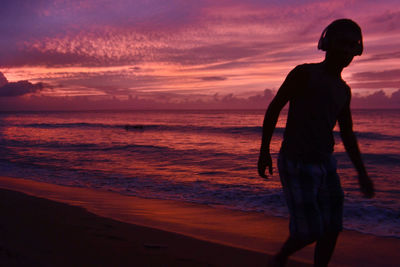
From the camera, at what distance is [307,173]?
216cm

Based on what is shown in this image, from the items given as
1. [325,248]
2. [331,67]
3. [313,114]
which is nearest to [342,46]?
[331,67]

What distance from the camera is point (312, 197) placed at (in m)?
2.15

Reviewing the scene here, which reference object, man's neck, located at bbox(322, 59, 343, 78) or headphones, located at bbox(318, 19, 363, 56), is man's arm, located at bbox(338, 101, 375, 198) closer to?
man's neck, located at bbox(322, 59, 343, 78)

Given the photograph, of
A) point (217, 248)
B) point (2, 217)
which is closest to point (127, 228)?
point (217, 248)

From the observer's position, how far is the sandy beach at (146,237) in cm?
321

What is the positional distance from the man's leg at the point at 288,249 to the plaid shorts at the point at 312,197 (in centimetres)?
6

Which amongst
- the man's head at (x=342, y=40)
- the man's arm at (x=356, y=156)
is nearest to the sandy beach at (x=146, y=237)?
the man's arm at (x=356, y=156)

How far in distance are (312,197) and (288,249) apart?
0.47 metres

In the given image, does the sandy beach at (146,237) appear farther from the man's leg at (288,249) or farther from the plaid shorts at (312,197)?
the plaid shorts at (312,197)

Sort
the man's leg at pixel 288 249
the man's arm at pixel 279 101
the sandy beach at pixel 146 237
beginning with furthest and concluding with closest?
1. the sandy beach at pixel 146 237
2. the man's leg at pixel 288 249
3. the man's arm at pixel 279 101

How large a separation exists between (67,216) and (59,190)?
2.97 metres

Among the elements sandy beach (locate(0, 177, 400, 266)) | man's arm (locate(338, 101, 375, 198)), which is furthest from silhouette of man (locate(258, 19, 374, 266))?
sandy beach (locate(0, 177, 400, 266))

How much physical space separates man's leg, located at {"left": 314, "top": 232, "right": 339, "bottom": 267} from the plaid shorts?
0.22 feet

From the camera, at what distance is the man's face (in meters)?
2.17
